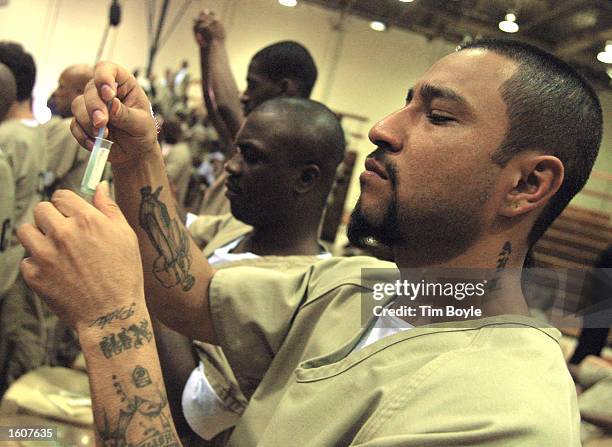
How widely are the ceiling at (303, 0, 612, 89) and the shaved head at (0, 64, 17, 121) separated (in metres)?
1.33

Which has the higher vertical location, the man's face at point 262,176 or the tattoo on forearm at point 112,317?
the man's face at point 262,176

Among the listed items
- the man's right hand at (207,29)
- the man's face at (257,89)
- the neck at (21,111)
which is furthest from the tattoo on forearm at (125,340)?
the neck at (21,111)

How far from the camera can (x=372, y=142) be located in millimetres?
827

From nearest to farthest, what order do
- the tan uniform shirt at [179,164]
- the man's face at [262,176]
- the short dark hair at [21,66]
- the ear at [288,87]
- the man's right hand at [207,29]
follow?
1. the man's face at [262,176]
2. the man's right hand at [207,29]
3. the ear at [288,87]
4. the short dark hair at [21,66]
5. the tan uniform shirt at [179,164]

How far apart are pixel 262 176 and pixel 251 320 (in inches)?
17.2

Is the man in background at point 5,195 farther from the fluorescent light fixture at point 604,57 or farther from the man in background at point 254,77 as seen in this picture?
the fluorescent light fixture at point 604,57

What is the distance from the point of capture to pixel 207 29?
64.5 inches

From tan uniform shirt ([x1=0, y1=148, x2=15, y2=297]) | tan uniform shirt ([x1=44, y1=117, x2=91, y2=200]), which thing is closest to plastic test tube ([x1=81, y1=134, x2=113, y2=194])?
tan uniform shirt ([x1=44, y1=117, x2=91, y2=200])

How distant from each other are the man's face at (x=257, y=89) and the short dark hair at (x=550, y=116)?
994 millimetres

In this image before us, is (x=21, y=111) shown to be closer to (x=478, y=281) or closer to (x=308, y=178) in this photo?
(x=308, y=178)

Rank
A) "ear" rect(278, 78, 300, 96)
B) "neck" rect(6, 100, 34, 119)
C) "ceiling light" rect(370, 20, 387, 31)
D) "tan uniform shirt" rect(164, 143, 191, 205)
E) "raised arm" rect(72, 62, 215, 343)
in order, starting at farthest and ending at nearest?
"tan uniform shirt" rect(164, 143, 191, 205) → "neck" rect(6, 100, 34, 119) → "ear" rect(278, 78, 300, 96) → "ceiling light" rect(370, 20, 387, 31) → "raised arm" rect(72, 62, 215, 343)

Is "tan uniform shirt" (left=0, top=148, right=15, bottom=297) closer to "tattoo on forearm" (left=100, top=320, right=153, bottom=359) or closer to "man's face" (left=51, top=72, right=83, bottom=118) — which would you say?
"man's face" (left=51, top=72, right=83, bottom=118)

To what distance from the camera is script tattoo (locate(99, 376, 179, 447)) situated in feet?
2.08

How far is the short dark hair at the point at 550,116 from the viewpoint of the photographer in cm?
75
